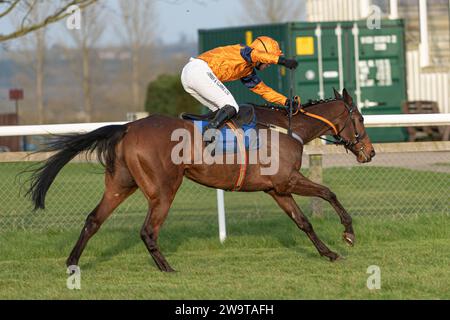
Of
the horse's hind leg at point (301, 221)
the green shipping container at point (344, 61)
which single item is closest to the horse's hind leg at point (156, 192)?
the horse's hind leg at point (301, 221)

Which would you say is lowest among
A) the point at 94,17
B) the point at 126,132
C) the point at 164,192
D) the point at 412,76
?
the point at 164,192

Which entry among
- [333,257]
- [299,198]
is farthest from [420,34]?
[333,257]

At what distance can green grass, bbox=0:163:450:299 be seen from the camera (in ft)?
23.7

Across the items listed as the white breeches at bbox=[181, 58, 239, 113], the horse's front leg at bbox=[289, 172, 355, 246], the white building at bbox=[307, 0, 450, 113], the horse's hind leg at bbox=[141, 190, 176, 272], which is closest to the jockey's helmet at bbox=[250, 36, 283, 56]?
the white breeches at bbox=[181, 58, 239, 113]

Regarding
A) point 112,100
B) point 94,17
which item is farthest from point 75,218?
point 112,100

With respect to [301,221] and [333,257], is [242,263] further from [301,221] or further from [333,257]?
[333,257]

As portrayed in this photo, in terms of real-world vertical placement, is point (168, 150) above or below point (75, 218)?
above

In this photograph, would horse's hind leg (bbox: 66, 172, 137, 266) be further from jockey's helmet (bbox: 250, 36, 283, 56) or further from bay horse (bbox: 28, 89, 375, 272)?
jockey's helmet (bbox: 250, 36, 283, 56)

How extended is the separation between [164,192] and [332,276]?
5.03 ft

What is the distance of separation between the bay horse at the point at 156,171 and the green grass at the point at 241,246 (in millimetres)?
424

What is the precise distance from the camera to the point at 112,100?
193 feet

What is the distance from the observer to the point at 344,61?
2108 centimetres

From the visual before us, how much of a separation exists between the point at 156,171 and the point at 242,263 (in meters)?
1.22
